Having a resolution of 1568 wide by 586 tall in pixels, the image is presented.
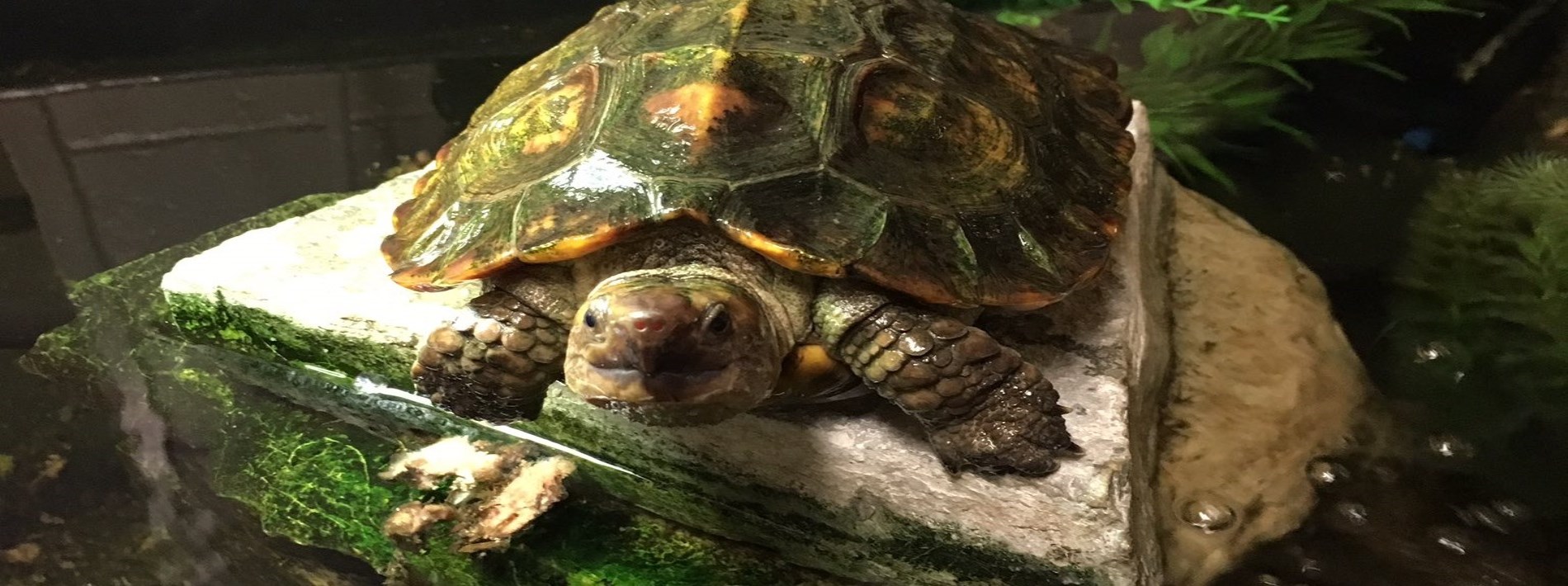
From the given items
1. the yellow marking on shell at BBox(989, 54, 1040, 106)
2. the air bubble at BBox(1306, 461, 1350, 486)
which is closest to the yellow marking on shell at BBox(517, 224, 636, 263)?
the yellow marking on shell at BBox(989, 54, 1040, 106)

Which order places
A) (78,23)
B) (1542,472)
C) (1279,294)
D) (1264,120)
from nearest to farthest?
(1542,472) → (1279,294) → (1264,120) → (78,23)

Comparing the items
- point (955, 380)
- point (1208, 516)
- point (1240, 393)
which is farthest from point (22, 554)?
point (1240, 393)

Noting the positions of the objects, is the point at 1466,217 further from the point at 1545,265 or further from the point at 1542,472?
the point at 1542,472

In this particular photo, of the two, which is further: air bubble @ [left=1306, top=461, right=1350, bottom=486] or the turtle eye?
air bubble @ [left=1306, top=461, right=1350, bottom=486]

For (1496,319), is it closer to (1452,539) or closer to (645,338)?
(1452,539)

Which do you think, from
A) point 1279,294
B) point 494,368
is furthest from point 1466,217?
point 494,368

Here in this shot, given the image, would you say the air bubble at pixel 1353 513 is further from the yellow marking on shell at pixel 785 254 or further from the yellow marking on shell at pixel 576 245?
the yellow marking on shell at pixel 576 245

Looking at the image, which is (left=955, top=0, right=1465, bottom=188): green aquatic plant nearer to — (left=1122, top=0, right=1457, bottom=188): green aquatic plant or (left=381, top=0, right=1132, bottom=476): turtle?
(left=1122, top=0, right=1457, bottom=188): green aquatic plant
